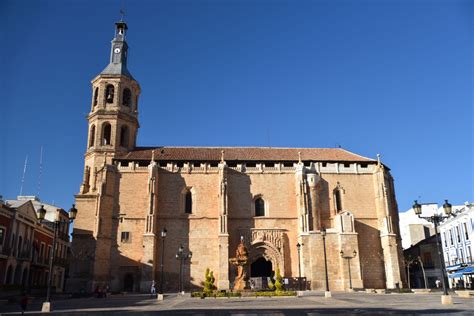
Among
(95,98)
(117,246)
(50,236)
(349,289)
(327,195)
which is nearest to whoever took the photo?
(349,289)

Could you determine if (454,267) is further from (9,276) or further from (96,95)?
(9,276)

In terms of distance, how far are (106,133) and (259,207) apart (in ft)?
57.0

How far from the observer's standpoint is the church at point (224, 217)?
34375 millimetres

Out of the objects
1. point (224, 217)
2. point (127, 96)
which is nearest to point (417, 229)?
point (224, 217)

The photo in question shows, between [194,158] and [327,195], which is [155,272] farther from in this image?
[327,195]

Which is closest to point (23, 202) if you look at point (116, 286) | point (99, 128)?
point (99, 128)

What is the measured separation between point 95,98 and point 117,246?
16361mm

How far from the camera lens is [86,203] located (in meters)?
36.8

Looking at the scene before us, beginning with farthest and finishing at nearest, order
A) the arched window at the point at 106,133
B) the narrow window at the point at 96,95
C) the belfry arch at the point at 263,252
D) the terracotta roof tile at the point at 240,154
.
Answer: the narrow window at the point at 96,95 < the arched window at the point at 106,133 < the terracotta roof tile at the point at 240,154 < the belfry arch at the point at 263,252

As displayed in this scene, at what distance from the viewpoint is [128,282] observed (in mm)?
35062

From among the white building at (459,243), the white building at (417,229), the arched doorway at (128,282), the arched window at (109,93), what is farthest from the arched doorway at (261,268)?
the white building at (417,229)

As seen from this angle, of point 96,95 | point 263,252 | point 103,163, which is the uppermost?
point 96,95

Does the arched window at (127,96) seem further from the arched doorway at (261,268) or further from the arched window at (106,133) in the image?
the arched doorway at (261,268)

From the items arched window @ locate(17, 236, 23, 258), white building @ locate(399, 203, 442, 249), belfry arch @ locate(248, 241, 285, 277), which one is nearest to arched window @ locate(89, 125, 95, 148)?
arched window @ locate(17, 236, 23, 258)
